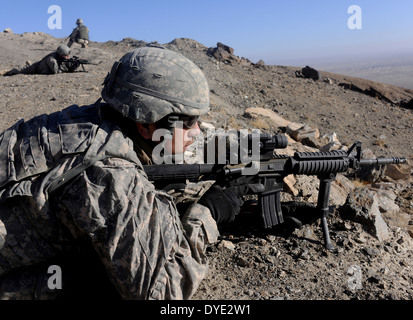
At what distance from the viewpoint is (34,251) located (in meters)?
2.12

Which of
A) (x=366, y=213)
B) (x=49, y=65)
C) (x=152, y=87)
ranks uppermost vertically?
(x=49, y=65)

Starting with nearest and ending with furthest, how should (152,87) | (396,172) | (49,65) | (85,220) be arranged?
(85,220) → (152,87) → (396,172) → (49,65)

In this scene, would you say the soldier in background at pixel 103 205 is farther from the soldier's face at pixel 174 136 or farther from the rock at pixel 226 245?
the rock at pixel 226 245

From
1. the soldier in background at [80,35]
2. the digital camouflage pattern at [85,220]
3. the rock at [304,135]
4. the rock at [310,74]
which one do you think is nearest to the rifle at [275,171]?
the digital camouflage pattern at [85,220]

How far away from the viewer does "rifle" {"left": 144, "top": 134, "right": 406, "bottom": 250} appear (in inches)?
121

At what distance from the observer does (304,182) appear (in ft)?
15.1

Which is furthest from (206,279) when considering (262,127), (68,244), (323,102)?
(323,102)

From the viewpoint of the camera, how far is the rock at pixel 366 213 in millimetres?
3613

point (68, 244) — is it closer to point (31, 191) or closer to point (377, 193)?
point (31, 191)

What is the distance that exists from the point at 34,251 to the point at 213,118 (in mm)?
5033

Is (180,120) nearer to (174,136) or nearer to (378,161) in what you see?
(174,136)

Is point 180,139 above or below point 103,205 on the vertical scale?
above

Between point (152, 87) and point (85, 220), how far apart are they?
101 centimetres

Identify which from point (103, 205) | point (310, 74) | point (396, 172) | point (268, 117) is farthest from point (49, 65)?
point (103, 205)
